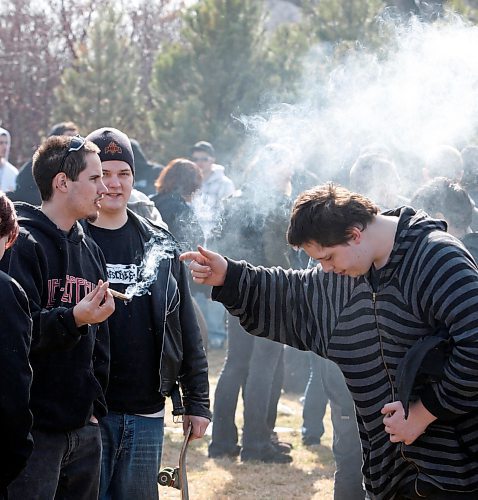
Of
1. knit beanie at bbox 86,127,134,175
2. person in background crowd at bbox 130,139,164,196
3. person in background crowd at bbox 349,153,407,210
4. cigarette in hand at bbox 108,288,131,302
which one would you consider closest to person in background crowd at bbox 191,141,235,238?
person in background crowd at bbox 130,139,164,196

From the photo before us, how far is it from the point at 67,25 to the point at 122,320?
1690 centimetres

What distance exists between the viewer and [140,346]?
13.8 ft

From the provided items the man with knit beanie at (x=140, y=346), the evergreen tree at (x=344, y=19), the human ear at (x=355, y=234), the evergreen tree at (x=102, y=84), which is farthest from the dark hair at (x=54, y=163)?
the evergreen tree at (x=102, y=84)

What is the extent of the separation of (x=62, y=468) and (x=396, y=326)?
4.47 feet

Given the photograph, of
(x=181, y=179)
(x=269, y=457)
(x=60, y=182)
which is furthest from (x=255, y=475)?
(x=60, y=182)

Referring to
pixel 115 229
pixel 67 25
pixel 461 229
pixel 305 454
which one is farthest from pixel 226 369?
pixel 67 25

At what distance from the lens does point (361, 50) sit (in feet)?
36.4

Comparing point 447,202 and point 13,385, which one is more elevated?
point 447,202

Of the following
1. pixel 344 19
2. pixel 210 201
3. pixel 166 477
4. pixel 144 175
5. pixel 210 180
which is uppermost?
pixel 344 19

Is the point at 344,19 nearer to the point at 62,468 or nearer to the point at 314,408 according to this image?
the point at 314,408

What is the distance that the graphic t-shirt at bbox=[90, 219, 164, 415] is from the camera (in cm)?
416

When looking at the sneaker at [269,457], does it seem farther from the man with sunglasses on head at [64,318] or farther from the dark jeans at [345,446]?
the man with sunglasses on head at [64,318]

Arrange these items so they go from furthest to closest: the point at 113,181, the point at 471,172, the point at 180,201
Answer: the point at 471,172, the point at 180,201, the point at 113,181

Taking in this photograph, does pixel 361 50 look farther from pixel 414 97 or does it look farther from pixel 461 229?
pixel 461 229
